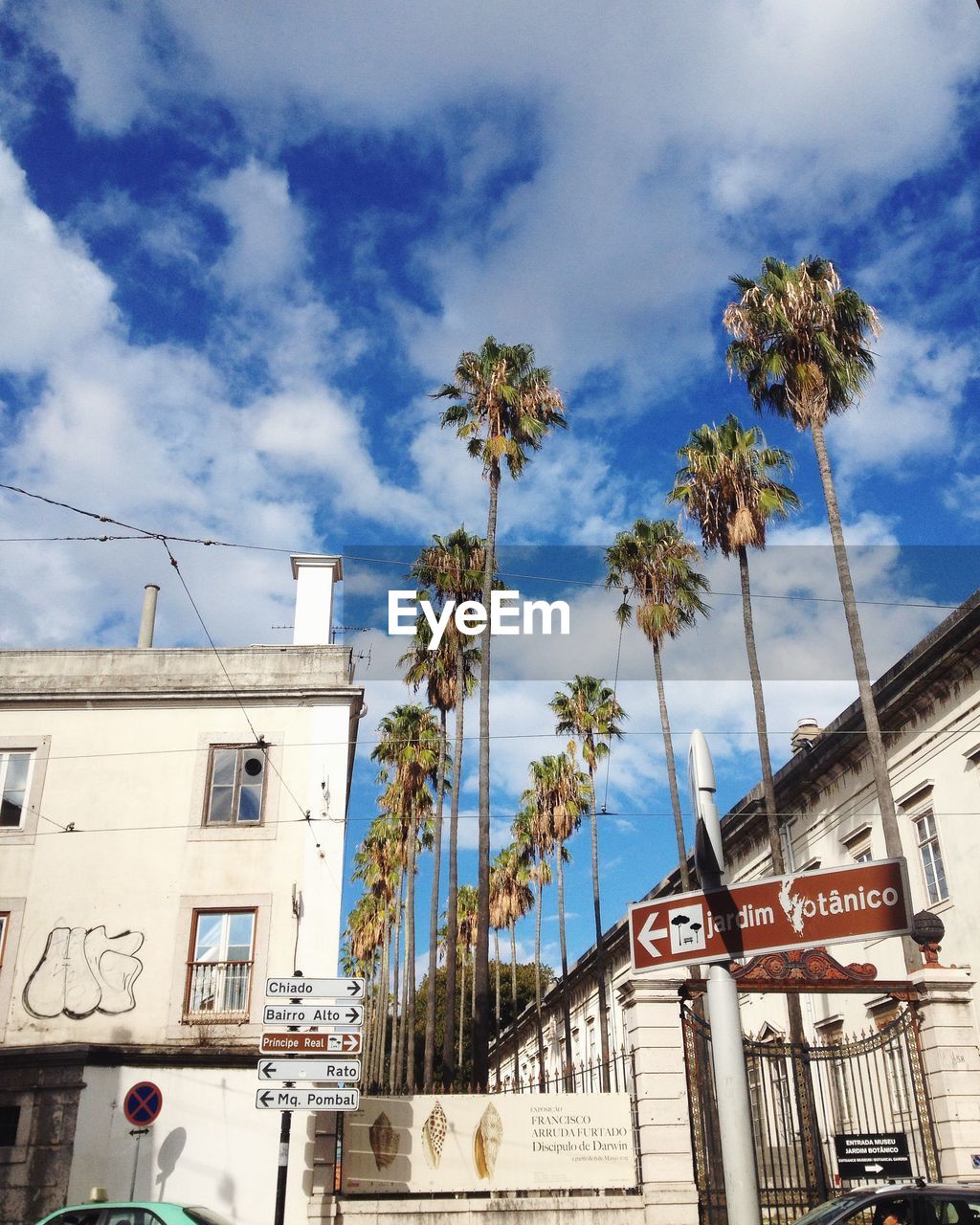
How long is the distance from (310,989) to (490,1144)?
15.7ft

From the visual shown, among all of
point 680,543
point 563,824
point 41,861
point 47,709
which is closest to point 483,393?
point 680,543

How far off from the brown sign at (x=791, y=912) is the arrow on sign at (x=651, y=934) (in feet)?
0.46

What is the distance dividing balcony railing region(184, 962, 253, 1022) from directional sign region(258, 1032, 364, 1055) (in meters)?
8.58

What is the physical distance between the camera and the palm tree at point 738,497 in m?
26.9

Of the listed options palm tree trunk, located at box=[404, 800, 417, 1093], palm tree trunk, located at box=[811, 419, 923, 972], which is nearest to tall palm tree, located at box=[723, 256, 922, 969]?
palm tree trunk, located at box=[811, 419, 923, 972]

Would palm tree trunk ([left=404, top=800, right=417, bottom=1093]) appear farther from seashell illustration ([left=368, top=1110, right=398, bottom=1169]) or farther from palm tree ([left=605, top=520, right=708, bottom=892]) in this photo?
seashell illustration ([left=368, top=1110, right=398, bottom=1169])

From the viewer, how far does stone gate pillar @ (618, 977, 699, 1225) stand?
40.6 ft

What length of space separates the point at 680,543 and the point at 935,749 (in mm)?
11600

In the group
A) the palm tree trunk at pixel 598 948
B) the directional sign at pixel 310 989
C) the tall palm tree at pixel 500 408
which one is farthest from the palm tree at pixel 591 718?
the directional sign at pixel 310 989

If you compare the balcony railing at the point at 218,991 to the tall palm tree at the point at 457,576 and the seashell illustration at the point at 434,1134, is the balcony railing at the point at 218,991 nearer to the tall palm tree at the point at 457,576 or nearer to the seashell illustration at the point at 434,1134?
the seashell illustration at the point at 434,1134

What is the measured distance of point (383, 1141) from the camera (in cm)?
1366

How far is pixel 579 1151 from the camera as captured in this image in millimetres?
13391

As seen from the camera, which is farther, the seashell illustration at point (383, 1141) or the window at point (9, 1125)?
the window at point (9, 1125)

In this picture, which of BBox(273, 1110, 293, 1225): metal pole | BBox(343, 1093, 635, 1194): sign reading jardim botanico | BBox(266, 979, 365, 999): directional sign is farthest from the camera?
BBox(343, 1093, 635, 1194): sign reading jardim botanico
